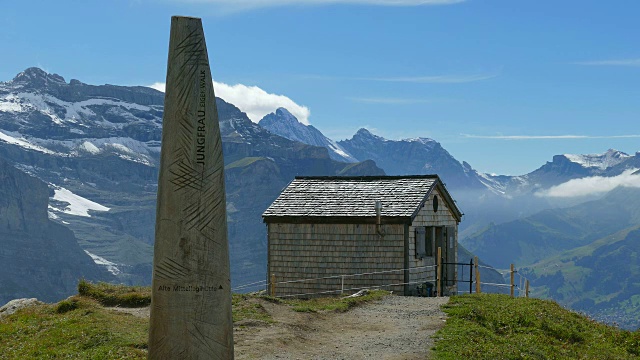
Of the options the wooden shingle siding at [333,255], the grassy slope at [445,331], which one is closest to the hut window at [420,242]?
the wooden shingle siding at [333,255]

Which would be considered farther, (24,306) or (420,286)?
(420,286)

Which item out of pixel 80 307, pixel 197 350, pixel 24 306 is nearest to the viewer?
pixel 197 350

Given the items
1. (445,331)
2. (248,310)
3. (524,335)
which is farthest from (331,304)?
(524,335)

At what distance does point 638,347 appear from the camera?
22766mm

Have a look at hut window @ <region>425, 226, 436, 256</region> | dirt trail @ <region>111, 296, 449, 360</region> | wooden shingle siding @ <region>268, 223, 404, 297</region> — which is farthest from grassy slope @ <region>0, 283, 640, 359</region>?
hut window @ <region>425, 226, 436, 256</region>

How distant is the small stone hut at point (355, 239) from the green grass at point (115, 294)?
8.60 metres

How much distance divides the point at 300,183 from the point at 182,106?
95.4 feet

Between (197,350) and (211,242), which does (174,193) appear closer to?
(211,242)

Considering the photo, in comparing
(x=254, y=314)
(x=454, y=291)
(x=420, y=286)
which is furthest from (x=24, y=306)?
(x=454, y=291)

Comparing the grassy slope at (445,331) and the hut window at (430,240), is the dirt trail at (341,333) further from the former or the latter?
the hut window at (430,240)

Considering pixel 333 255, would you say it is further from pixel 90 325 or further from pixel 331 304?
pixel 90 325

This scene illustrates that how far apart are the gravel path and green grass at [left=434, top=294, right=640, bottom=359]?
60 centimetres

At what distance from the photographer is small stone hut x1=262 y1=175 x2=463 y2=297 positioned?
119 ft

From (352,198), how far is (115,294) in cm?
1406
